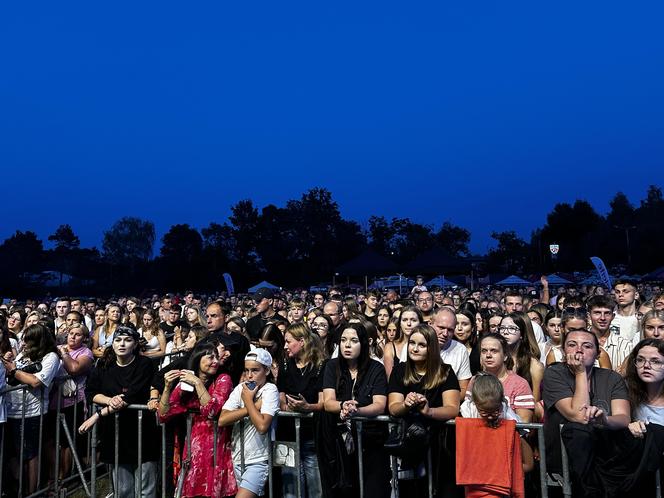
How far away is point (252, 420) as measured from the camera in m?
4.80

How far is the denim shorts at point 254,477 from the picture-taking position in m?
4.94

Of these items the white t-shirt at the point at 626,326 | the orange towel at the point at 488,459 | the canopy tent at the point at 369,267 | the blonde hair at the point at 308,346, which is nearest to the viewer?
the orange towel at the point at 488,459

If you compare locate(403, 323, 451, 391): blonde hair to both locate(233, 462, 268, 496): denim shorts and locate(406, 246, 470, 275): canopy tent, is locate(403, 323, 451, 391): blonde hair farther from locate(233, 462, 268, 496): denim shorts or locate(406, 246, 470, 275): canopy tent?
locate(406, 246, 470, 275): canopy tent

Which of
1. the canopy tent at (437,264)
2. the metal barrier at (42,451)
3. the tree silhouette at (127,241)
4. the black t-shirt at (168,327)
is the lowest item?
the metal barrier at (42,451)

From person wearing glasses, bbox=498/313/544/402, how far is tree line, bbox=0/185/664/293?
5786 cm

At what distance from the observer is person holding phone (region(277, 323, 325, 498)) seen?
522cm

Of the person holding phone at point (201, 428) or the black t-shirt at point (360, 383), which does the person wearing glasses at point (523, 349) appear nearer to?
the black t-shirt at point (360, 383)

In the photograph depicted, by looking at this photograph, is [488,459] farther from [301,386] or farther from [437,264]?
[437,264]

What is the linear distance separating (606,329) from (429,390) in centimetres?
318

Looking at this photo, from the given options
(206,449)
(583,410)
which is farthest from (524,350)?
(206,449)

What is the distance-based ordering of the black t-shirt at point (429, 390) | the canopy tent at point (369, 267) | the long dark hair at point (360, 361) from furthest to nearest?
the canopy tent at point (369, 267)
the long dark hair at point (360, 361)
the black t-shirt at point (429, 390)

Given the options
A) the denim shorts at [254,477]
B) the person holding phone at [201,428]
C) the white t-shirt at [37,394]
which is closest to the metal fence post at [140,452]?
the person holding phone at [201,428]

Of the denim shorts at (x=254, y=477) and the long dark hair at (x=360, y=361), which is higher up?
the long dark hair at (x=360, y=361)

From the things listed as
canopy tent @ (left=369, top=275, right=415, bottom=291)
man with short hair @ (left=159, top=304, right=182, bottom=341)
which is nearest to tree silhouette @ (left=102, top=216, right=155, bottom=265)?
canopy tent @ (left=369, top=275, right=415, bottom=291)
